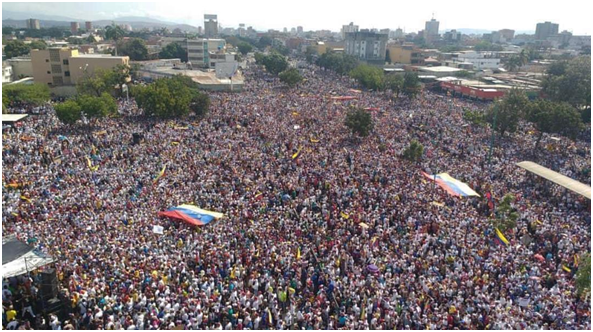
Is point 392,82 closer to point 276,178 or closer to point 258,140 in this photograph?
point 258,140

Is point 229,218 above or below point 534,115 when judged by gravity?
below

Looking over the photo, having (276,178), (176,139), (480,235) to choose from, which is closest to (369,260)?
(480,235)

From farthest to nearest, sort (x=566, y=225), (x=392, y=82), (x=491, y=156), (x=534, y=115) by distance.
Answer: (x=392, y=82) < (x=534, y=115) < (x=491, y=156) < (x=566, y=225)

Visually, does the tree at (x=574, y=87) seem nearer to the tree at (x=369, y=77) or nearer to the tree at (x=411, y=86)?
the tree at (x=411, y=86)

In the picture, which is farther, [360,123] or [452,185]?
[360,123]

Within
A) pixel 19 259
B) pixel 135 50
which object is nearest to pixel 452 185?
pixel 19 259

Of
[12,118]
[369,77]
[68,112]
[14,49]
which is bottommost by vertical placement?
[12,118]

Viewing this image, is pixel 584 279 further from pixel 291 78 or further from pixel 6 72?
pixel 6 72
